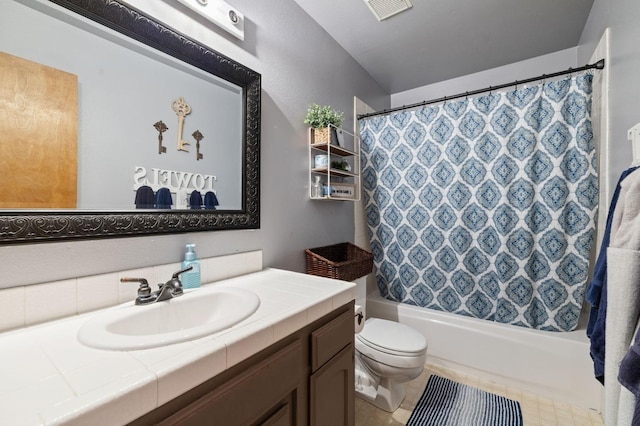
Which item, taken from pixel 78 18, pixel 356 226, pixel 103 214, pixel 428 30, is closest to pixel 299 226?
pixel 356 226

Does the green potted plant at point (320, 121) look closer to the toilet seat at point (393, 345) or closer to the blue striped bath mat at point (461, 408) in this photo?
the toilet seat at point (393, 345)

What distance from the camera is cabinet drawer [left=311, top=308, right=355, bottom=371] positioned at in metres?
0.88

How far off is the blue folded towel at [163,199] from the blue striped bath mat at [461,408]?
1615 millimetres

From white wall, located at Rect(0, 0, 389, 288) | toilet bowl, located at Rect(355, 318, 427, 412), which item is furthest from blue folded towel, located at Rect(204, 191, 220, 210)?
toilet bowl, located at Rect(355, 318, 427, 412)

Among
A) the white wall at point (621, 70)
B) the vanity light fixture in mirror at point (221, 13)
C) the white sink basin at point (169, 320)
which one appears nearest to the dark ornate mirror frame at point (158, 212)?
the vanity light fixture in mirror at point (221, 13)

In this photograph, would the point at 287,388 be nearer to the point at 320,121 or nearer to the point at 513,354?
the point at 320,121

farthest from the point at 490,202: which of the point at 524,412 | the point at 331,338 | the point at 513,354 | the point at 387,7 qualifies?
the point at 331,338

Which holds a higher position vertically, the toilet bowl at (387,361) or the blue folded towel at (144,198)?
the blue folded towel at (144,198)

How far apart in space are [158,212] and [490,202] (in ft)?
6.34

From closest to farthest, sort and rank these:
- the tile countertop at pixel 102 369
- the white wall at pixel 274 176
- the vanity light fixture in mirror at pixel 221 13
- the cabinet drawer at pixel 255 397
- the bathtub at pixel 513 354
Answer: the tile countertop at pixel 102 369 → the cabinet drawer at pixel 255 397 → the white wall at pixel 274 176 → the vanity light fixture in mirror at pixel 221 13 → the bathtub at pixel 513 354

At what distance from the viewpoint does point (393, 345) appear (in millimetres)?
1482

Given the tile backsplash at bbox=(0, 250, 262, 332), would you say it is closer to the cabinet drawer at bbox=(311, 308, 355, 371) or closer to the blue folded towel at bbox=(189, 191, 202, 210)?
the blue folded towel at bbox=(189, 191, 202, 210)

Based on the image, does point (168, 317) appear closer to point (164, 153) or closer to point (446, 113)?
point (164, 153)

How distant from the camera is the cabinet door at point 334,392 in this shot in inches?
34.9
